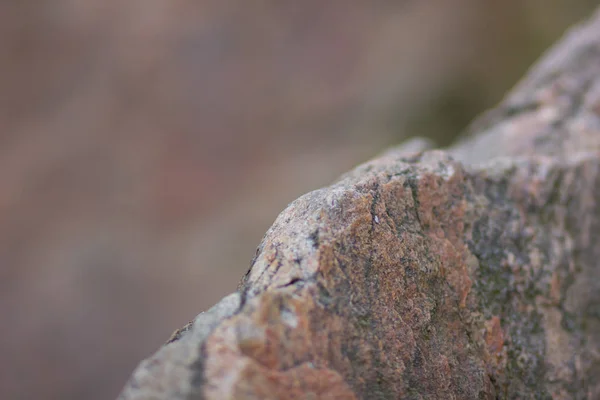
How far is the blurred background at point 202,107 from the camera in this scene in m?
3.62

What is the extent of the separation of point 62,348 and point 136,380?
3.10 metres

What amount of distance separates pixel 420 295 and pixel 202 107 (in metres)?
3.40

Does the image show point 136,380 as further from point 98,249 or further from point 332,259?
point 98,249

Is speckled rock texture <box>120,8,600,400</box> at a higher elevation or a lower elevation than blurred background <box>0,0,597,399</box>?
lower

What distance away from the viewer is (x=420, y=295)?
80cm

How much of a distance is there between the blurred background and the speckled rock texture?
2.54m

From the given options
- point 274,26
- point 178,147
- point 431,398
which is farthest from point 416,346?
point 274,26

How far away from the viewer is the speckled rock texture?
23.8 inches

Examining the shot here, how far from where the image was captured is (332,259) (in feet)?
2.32

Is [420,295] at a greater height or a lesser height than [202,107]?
lesser

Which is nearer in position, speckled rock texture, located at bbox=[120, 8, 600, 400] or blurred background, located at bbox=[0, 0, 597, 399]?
speckled rock texture, located at bbox=[120, 8, 600, 400]

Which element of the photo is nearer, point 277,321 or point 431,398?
point 277,321

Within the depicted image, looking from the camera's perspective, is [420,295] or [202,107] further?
[202,107]

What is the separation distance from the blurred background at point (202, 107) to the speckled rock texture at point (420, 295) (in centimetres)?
254
